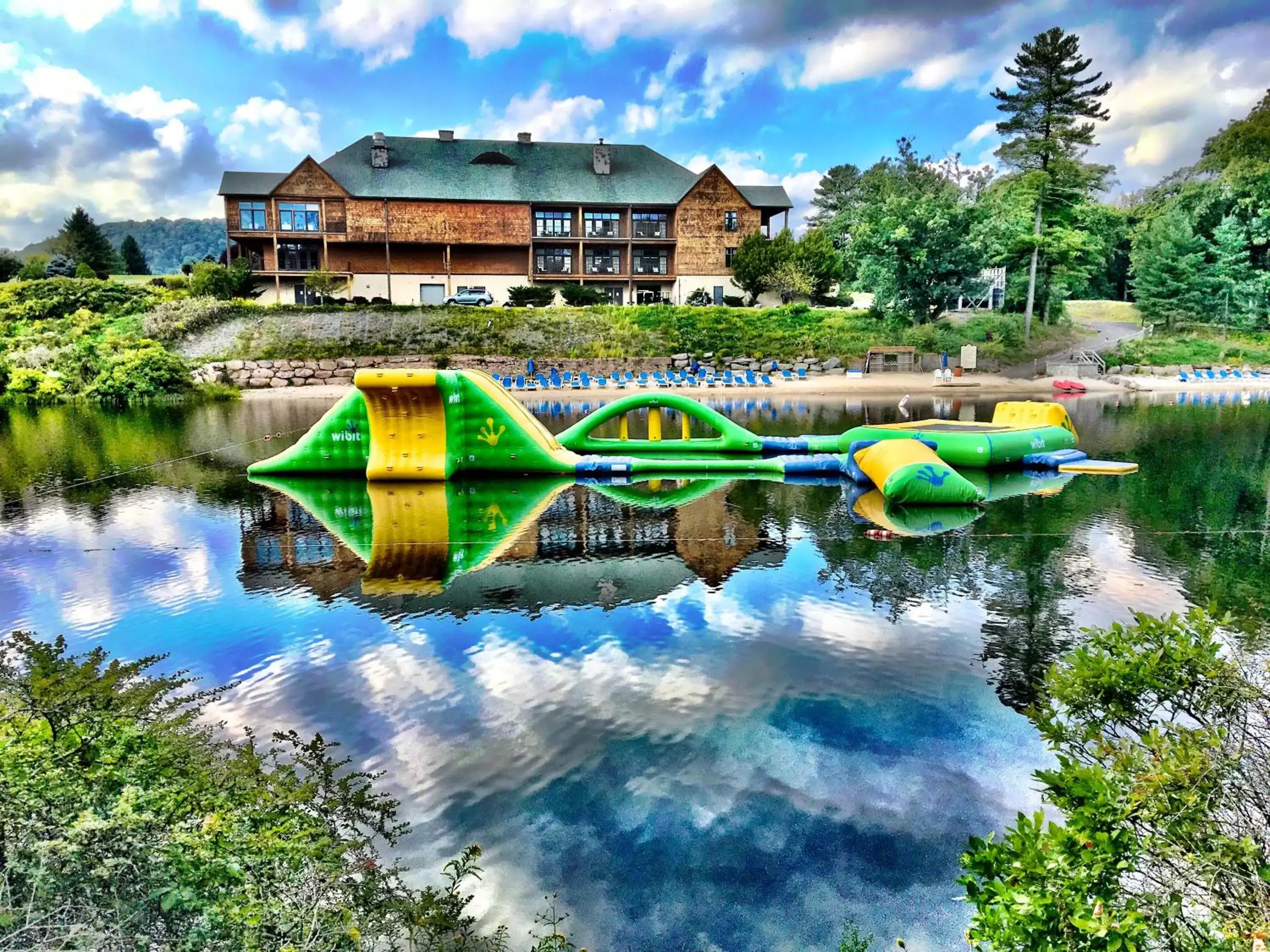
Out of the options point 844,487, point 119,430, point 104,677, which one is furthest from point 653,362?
point 104,677

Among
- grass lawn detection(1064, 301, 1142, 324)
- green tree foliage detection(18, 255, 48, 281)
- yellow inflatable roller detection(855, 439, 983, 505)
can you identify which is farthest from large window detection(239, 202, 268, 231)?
grass lawn detection(1064, 301, 1142, 324)

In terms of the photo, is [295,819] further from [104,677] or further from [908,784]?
[908,784]

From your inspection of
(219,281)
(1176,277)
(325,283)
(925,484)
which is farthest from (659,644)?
(1176,277)

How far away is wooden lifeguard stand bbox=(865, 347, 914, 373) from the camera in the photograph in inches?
1620

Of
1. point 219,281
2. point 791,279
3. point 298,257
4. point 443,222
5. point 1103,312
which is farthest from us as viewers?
point 1103,312

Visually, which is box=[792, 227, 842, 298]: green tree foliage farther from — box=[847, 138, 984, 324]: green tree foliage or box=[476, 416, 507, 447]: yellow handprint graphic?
box=[476, 416, 507, 447]: yellow handprint graphic

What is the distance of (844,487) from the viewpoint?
1559cm

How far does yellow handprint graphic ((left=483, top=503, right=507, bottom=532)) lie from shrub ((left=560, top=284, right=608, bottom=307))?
35.2 metres

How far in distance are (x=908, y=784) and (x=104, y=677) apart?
21.3ft

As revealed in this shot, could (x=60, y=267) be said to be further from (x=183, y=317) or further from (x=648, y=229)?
(x=648, y=229)

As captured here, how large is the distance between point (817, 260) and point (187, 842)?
48494 mm

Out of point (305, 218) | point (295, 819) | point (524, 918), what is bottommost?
point (524, 918)

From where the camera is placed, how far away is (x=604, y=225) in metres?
52.8

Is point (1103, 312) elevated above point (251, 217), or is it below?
below
